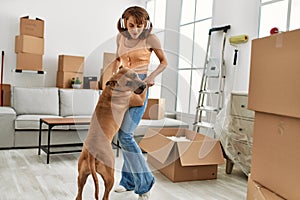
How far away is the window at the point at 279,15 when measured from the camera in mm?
3010

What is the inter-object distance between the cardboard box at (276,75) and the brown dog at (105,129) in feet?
2.48

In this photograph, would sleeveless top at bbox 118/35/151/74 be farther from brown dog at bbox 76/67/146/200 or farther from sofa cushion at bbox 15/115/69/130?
sofa cushion at bbox 15/115/69/130

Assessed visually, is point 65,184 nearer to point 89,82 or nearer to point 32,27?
point 89,82

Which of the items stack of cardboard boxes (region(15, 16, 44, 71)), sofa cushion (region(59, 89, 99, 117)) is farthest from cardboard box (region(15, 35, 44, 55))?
sofa cushion (region(59, 89, 99, 117))

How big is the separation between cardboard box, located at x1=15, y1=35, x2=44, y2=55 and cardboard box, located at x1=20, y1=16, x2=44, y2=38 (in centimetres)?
7

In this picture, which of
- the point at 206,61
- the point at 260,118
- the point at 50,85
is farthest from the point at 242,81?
the point at 50,85

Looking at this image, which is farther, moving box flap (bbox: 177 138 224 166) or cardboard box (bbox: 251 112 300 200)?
moving box flap (bbox: 177 138 224 166)

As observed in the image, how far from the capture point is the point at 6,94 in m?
4.39

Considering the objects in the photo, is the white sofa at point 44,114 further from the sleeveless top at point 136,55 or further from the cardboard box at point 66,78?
the sleeveless top at point 136,55

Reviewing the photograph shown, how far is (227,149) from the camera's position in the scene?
302cm

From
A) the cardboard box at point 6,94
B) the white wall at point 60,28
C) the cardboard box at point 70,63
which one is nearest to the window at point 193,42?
the white wall at point 60,28

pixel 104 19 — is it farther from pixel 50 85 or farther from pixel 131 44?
pixel 131 44

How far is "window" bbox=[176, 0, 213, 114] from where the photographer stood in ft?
13.9

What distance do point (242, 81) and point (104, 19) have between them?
2.84 m
